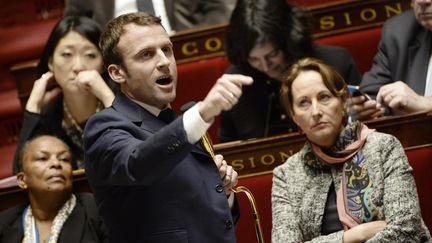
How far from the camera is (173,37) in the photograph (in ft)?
5.17

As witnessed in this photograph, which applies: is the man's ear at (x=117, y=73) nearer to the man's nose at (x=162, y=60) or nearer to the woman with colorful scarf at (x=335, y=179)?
the man's nose at (x=162, y=60)

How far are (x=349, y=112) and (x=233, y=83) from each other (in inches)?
23.7

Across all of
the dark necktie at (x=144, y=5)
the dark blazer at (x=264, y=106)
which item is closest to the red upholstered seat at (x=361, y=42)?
the dark blazer at (x=264, y=106)

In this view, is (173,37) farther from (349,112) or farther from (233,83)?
(233,83)

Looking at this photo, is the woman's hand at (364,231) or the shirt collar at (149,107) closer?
the shirt collar at (149,107)

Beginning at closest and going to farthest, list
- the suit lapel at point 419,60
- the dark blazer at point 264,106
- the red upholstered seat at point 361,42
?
the suit lapel at point 419,60 < the dark blazer at point 264,106 < the red upholstered seat at point 361,42

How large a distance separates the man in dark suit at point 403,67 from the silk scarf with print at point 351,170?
0.15 metres

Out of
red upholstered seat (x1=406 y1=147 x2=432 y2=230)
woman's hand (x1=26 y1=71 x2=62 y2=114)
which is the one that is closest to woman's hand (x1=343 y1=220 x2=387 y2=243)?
red upholstered seat (x1=406 y1=147 x2=432 y2=230)

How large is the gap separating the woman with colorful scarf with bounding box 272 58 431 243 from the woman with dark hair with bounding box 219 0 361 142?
0.26m

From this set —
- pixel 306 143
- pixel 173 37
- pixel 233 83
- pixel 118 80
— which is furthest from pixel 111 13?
pixel 233 83

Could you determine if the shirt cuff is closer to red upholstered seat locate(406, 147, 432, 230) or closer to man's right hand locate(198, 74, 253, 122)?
man's right hand locate(198, 74, 253, 122)

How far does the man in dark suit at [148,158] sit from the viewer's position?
0.72 metres

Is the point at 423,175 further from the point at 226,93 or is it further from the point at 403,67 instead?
the point at 226,93

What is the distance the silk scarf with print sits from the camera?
106 cm
